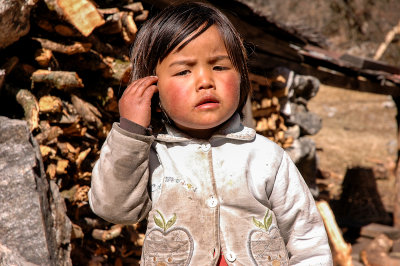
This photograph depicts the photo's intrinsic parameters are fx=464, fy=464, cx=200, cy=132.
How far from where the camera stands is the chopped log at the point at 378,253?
6260 mm

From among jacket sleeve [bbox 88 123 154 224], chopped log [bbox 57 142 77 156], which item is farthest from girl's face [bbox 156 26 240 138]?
chopped log [bbox 57 142 77 156]

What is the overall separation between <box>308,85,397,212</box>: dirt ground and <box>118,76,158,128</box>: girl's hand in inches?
292

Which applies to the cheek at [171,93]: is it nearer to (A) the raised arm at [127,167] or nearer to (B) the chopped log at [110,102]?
(A) the raised arm at [127,167]

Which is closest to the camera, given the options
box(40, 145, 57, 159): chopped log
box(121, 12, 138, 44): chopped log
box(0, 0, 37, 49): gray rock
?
box(0, 0, 37, 49): gray rock

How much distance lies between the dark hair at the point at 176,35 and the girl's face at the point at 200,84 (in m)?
0.03

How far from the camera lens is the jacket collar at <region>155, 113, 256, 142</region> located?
176cm

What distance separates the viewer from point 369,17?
22.7 metres

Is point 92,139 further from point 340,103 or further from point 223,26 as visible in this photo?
point 340,103

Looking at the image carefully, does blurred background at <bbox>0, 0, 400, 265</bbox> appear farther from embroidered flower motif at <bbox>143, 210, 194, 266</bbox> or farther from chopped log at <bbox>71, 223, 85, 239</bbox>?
embroidered flower motif at <bbox>143, 210, 194, 266</bbox>

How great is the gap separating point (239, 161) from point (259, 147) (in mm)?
116

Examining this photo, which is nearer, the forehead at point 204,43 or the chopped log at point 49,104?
the forehead at point 204,43

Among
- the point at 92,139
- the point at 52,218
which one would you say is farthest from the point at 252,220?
the point at 92,139

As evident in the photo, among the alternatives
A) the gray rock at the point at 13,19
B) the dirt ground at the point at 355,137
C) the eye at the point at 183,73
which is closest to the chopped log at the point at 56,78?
the gray rock at the point at 13,19

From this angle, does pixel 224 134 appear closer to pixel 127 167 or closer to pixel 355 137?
pixel 127 167
